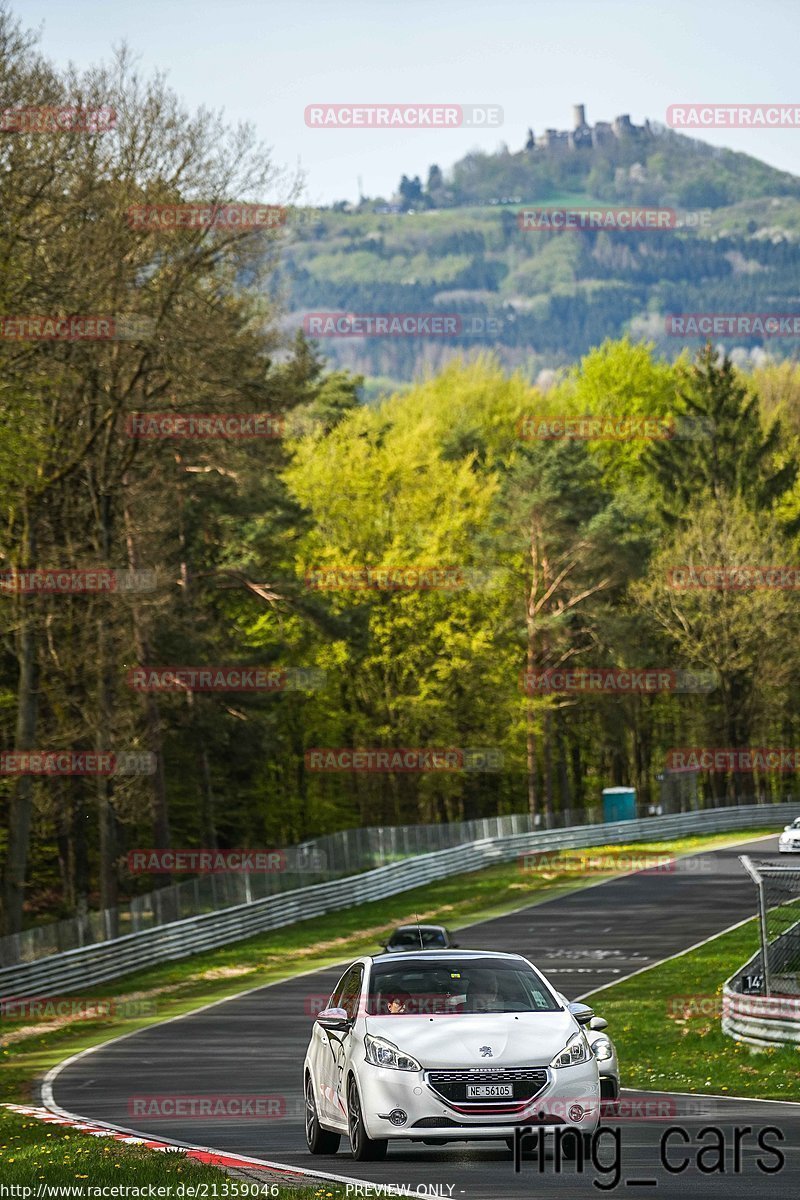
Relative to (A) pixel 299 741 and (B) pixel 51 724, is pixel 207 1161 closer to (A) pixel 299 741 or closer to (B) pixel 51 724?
(B) pixel 51 724

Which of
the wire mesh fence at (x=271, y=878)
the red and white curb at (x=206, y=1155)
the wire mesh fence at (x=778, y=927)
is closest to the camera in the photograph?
the red and white curb at (x=206, y=1155)

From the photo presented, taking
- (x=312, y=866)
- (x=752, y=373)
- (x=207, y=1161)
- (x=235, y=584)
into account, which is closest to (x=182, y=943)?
(x=312, y=866)

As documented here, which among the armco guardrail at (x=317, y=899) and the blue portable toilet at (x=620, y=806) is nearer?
the armco guardrail at (x=317, y=899)

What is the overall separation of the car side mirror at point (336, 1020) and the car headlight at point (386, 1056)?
1.94 feet

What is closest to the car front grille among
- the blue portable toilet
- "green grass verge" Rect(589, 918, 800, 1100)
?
"green grass verge" Rect(589, 918, 800, 1100)

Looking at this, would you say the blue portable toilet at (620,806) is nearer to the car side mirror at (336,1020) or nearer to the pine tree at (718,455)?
the pine tree at (718,455)

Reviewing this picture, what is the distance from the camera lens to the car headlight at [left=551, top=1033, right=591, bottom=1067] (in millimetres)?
11430

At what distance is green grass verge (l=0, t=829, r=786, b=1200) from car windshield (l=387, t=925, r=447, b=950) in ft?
11.5

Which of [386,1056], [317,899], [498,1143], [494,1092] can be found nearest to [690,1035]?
[498,1143]

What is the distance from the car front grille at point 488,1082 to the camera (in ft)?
36.9

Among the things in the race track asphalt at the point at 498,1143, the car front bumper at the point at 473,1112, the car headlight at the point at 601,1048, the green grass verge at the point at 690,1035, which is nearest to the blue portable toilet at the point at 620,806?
the race track asphalt at the point at 498,1143

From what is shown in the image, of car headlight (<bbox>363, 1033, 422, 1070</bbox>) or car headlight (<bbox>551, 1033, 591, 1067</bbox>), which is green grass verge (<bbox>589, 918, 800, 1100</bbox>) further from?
car headlight (<bbox>363, 1033, 422, 1070</bbox>)

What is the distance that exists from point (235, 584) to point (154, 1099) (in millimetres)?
33792

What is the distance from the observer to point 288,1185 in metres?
11.0
